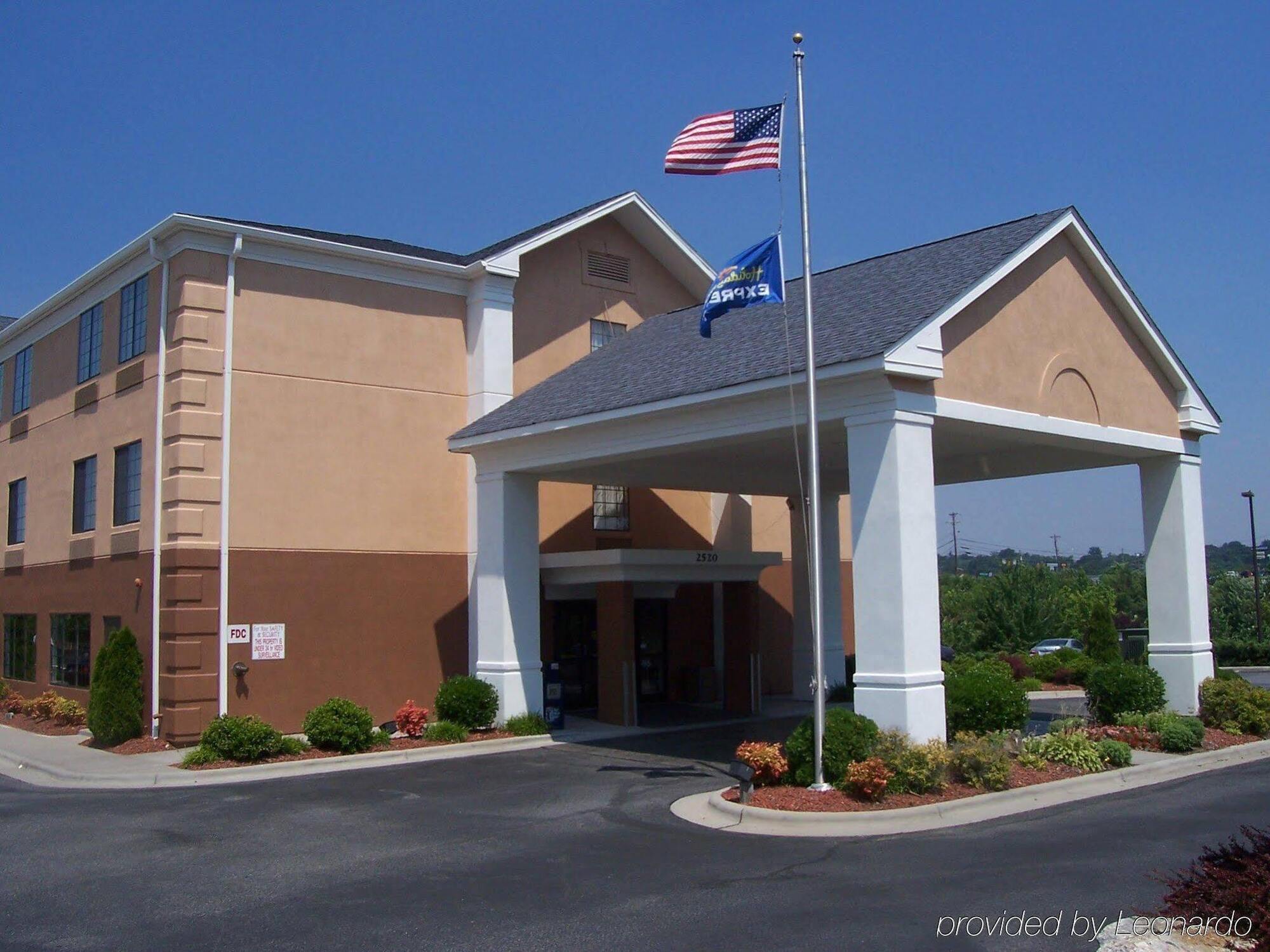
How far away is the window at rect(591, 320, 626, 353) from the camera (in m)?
27.4

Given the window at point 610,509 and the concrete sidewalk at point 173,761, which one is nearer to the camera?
the concrete sidewalk at point 173,761

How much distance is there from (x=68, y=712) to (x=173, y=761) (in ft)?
21.5

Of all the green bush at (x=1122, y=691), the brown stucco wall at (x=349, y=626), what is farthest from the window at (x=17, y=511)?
the green bush at (x=1122, y=691)

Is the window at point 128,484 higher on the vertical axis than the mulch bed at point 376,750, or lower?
higher

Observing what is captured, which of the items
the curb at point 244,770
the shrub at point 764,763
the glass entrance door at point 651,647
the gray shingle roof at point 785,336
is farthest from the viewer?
the glass entrance door at point 651,647

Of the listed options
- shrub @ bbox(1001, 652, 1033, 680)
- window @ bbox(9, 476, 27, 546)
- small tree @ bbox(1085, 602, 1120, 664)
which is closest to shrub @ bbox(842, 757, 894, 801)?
shrub @ bbox(1001, 652, 1033, 680)

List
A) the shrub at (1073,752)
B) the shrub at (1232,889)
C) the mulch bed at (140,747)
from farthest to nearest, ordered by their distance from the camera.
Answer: the mulch bed at (140,747)
the shrub at (1073,752)
the shrub at (1232,889)

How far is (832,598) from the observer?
27.2m

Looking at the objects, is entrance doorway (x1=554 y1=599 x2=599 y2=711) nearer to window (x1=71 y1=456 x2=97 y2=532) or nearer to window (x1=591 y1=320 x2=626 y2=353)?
window (x1=591 y1=320 x2=626 y2=353)

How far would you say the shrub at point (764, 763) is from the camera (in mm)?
14664

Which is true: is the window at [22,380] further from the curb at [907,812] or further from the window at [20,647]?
the curb at [907,812]

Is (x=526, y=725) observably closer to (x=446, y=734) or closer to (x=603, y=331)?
(x=446, y=734)

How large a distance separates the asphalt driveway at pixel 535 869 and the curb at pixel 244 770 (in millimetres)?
1152

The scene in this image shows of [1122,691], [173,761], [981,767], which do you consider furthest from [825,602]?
[173,761]
